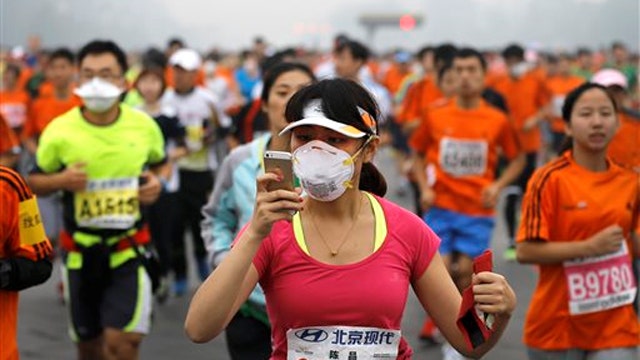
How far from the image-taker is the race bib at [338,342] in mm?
3117

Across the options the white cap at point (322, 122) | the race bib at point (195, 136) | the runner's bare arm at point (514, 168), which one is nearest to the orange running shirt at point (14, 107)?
the race bib at point (195, 136)

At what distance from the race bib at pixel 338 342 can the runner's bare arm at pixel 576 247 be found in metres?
1.84

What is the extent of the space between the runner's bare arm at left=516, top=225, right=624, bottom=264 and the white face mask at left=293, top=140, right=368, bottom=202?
6.61ft

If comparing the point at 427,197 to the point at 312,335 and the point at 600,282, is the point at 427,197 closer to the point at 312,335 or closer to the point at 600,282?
the point at 600,282

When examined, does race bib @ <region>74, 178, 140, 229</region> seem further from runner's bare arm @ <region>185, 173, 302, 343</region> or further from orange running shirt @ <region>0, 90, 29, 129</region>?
orange running shirt @ <region>0, 90, 29, 129</region>

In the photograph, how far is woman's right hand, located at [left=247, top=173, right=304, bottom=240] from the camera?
2887mm

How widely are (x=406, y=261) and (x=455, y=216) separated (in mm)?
4473

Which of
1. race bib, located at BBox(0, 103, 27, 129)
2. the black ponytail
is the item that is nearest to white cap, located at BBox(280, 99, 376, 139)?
the black ponytail

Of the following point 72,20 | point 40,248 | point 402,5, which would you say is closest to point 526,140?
point 40,248

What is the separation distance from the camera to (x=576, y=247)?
15.8 ft

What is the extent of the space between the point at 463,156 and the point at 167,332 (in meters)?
2.49

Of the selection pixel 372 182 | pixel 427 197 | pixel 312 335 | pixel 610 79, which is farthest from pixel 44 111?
pixel 312 335

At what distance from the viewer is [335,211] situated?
325 centimetres

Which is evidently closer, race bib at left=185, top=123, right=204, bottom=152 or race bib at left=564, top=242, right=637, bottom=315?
race bib at left=564, top=242, right=637, bottom=315
